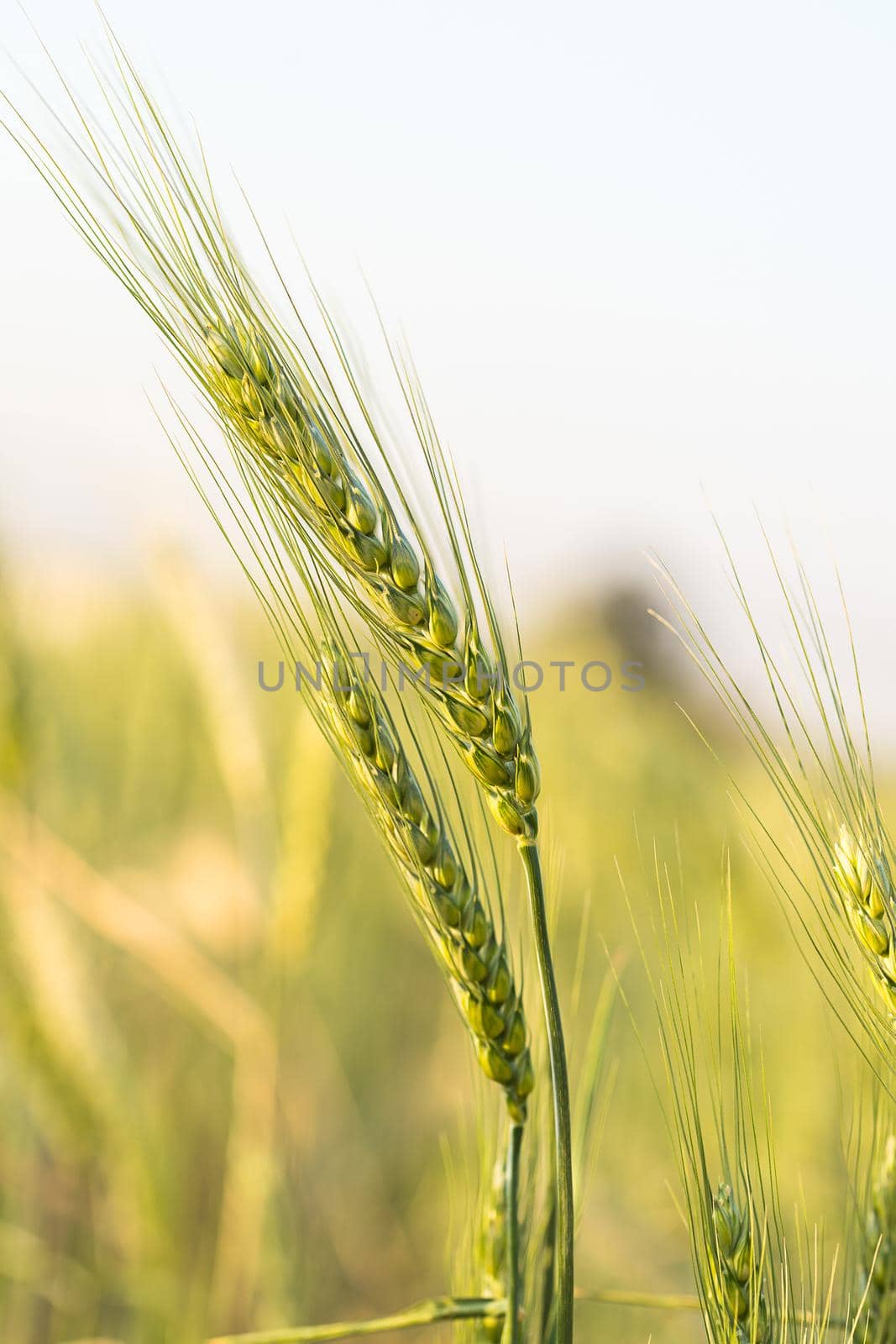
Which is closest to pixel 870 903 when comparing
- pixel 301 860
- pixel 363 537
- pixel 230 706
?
pixel 363 537

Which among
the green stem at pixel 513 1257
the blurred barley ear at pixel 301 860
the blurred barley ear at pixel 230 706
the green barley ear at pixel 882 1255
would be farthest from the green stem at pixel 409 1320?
the blurred barley ear at pixel 230 706

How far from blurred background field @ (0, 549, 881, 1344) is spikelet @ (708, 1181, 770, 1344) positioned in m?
0.44

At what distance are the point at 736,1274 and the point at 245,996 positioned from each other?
82cm

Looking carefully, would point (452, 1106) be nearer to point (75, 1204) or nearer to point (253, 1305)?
point (253, 1305)

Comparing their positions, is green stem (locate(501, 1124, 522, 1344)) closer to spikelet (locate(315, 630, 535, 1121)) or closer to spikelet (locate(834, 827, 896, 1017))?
spikelet (locate(315, 630, 535, 1121))

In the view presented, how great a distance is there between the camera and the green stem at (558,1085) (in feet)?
0.99

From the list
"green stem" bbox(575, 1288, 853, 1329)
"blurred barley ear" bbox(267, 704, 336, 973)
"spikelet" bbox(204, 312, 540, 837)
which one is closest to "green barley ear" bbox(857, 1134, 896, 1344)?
"green stem" bbox(575, 1288, 853, 1329)

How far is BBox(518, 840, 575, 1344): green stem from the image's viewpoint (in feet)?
0.99

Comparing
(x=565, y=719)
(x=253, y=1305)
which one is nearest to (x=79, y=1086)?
(x=253, y=1305)

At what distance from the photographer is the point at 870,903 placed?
0.41 m

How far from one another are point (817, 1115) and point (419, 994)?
3.17ft

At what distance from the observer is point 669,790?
5.93 feet

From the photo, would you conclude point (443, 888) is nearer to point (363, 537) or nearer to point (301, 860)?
point (363, 537)

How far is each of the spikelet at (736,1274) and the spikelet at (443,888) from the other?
93 mm
